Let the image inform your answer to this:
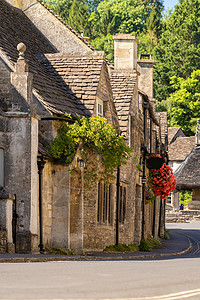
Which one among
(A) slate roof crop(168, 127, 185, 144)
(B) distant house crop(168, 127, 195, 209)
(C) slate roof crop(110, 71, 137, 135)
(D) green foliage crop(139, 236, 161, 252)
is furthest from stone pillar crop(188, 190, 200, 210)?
(C) slate roof crop(110, 71, 137, 135)

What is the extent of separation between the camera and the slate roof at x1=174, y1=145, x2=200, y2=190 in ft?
202

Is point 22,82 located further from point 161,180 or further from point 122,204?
point 161,180

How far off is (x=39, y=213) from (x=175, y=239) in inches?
761

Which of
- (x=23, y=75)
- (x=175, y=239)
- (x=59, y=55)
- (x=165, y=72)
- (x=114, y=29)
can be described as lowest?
(x=175, y=239)

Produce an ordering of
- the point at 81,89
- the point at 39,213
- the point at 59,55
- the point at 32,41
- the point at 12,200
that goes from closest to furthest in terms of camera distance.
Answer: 1. the point at 12,200
2. the point at 39,213
3. the point at 81,89
4. the point at 59,55
5. the point at 32,41

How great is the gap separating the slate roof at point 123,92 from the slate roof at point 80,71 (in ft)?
9.90

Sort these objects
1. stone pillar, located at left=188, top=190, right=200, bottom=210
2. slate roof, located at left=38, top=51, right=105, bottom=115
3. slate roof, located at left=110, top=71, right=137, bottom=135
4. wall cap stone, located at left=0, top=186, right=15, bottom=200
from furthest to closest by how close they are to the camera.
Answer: stone pillar, located at left=188, top=190, right=200, bottom=210, slate roof, located at left=110, top=71, right=137, bottom=135, slate roof, located at left=38, top=51, right=105, bottom=115, wall cap stone, located at left=0, top=186, right=15, bottom=200

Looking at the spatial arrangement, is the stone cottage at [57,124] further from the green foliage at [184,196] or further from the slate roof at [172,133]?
the slate roof at [172,133]

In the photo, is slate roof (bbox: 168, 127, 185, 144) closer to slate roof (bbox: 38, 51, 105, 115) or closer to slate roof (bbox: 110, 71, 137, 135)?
slate roof (bbox: 110, 71, 137, 135)

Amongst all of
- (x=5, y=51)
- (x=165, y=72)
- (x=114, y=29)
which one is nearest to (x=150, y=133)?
(x=5, y=51)

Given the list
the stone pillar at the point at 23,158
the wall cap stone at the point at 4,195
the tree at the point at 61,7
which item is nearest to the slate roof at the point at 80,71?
the stone pillar at the point at 23,158

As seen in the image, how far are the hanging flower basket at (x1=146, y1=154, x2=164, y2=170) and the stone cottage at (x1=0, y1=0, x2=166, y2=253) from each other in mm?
744

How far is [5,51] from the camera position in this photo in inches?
888

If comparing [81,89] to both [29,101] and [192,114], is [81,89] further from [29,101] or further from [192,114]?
[192,114]
